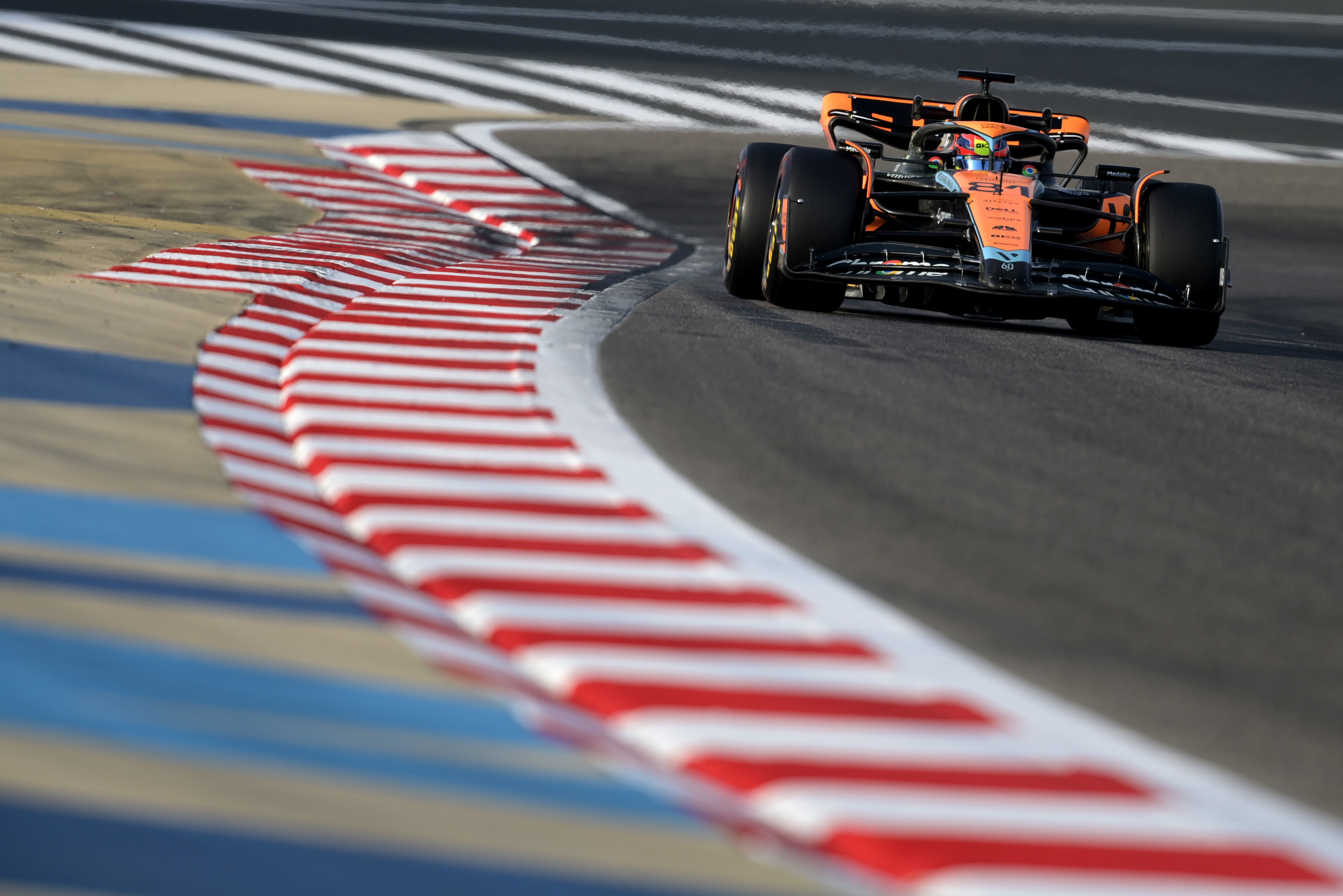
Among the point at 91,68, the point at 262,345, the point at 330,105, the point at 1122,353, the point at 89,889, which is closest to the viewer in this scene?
the point at 89,889

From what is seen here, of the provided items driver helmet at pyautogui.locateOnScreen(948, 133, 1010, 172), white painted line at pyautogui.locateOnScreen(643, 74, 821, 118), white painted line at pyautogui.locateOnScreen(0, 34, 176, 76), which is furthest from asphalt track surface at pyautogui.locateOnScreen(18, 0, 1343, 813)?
white painted line at pyautogui.locateOnScreen(0, 34, 176, 76)

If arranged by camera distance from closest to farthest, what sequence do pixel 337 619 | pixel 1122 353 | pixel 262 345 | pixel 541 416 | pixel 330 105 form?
pixel 337 619 → pixel 541 416 → pixel 262 345 → pixel 1122 353 → pixel 330 105

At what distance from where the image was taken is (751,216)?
880 cm

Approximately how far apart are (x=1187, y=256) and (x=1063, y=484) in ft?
12.0

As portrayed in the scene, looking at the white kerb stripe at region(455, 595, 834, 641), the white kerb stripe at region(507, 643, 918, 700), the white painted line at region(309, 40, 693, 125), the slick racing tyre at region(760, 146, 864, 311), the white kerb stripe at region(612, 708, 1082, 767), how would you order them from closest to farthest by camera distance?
the white kerb stripe at region(612, 708, 1082, 767), the white kerb stripe at region(507, 643, 918, 700), the white kerb stripe at region(455, 595, 834, 641), the slick racing tyre at region(760, 146, 864, 311), the white painted line at region(309, 40, 693, 125)

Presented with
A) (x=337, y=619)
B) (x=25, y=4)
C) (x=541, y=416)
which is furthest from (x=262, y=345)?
(x=25, y=4)

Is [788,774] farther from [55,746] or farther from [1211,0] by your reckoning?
[1211,0]

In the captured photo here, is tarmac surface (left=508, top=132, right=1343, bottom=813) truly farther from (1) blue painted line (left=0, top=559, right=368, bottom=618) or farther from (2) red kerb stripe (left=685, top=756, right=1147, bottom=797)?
(1) blue painted line (left=0, top=559, right=368, bottom=618)

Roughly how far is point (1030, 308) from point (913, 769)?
541cm

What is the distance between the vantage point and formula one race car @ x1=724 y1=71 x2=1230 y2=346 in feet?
26.2

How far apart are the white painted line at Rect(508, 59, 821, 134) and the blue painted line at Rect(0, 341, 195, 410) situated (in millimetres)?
12415

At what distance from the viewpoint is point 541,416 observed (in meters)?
5.66

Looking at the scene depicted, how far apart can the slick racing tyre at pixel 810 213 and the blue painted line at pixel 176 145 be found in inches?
224

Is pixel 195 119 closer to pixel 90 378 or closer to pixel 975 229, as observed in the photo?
pixel 975 229
